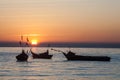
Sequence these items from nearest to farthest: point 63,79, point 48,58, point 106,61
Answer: point 63,79 → point 106,61 → point 48,58

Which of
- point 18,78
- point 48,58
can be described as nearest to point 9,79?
point 18,78

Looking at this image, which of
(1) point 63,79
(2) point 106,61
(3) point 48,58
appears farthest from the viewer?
(3) point 48,58

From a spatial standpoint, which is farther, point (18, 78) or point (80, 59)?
point (80, 59)

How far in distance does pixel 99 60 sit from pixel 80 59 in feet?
19.8

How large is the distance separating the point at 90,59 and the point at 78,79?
62625mm

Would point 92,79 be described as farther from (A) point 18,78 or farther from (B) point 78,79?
(A) point 18,78

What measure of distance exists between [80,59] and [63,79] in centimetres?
6350

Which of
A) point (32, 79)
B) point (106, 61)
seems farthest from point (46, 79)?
point (106, 61)

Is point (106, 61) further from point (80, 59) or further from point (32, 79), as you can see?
point (32, 79)

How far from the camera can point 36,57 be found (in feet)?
440

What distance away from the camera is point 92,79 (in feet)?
175

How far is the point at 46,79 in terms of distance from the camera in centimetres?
Result: 5303

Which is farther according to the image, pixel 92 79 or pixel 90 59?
pixel 90 59

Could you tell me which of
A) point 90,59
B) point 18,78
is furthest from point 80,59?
point 18,78
